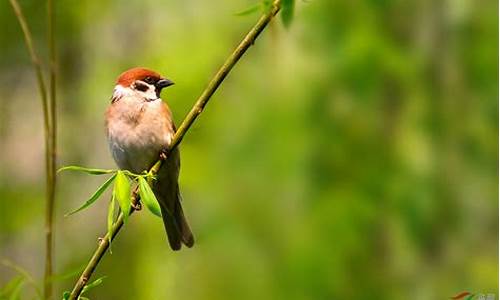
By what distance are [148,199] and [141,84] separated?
68cm

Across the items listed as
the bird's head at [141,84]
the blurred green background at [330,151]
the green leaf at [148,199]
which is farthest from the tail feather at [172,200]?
the blurred green background at [330,151]

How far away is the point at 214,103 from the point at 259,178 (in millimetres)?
256

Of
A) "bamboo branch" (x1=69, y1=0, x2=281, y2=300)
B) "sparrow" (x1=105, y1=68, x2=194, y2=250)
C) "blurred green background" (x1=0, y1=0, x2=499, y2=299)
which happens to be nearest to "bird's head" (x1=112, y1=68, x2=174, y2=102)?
"sparrow" (x1=105, y1=68, x2=194, y2=250)

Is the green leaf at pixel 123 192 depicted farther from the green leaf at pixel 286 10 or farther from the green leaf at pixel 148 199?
the green leaf at pixel 286 10

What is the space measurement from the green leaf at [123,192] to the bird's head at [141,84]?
0.58 meters

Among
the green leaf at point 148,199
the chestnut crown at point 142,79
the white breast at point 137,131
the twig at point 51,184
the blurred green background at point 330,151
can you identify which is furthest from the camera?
the blurred green background at point 330,151

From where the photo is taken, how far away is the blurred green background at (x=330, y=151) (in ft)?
7.44

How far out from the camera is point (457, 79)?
7.93 ft

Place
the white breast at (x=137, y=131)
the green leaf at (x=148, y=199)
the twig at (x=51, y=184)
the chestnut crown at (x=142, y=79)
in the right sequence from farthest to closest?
the white breast at (x=137, y=131) → the chestnut crown at (x=142, y=79) → the twig at (x=51, y=184) → the green leaf at (x=148, y=199)

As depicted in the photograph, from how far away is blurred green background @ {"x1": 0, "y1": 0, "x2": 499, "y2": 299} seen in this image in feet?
7.44

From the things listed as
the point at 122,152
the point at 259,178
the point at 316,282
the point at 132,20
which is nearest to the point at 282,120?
the point at 259,178

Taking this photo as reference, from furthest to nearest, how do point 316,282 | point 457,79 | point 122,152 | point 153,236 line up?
point 153,236 → point 457,79 → point 316,282 → point 122,152

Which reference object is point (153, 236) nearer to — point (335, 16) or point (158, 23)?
point (158, 23)

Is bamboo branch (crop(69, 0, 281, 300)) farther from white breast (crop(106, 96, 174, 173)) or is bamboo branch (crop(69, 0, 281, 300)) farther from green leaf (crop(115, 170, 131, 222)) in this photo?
white breast (crop(106, 96, 174, 173))
